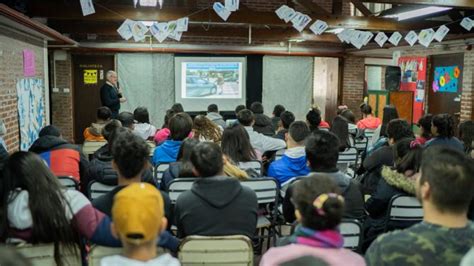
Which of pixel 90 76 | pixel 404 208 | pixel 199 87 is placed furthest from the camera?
pixel 199 87

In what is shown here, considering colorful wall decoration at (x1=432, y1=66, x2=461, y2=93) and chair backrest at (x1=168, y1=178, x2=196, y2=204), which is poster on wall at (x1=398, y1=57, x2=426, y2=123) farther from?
chair backrest at (x1=168, y1=178, x2=196, y2=204)

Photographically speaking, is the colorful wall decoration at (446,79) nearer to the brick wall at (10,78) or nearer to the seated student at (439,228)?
the brick wall at (10,78)

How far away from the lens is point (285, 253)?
166cm

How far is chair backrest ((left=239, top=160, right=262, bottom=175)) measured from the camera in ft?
13.7

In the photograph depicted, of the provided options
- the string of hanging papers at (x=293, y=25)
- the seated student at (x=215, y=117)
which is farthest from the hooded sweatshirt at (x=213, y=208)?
the seated student at (x=215, y=117)

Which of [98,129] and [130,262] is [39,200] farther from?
[98,129]

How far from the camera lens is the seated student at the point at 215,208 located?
8.59ft

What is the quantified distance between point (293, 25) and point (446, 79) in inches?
Result: 152

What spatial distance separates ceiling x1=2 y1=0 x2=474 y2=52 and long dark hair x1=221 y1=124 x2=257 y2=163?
2484 mm

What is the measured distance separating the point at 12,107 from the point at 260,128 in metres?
3.34

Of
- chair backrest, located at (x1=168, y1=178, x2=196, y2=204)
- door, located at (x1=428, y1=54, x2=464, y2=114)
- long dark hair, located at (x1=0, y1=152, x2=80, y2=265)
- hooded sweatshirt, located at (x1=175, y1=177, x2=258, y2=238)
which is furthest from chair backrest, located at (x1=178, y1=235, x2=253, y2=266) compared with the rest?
door, located at (x1=428, y1=54, x2=464, y2=114)

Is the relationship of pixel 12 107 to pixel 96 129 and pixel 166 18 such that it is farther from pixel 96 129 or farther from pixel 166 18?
pixel 166 18

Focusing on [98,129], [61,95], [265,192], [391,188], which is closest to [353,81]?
[61,95]

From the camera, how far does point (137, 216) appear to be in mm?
1697
